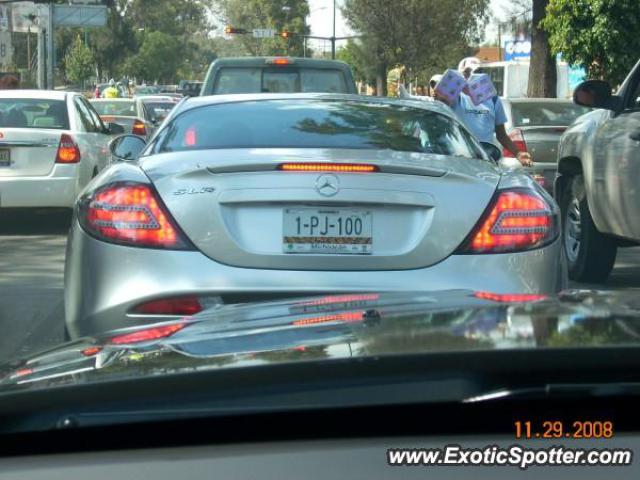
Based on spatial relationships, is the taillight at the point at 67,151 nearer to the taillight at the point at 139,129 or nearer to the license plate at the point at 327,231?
the taillight at the point at 139,129

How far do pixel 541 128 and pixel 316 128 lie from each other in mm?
9506

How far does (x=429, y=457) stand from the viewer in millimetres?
1903

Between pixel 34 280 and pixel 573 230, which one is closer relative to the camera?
pixel 34 280

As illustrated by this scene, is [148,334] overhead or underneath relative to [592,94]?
underneath

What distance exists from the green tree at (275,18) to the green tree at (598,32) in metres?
85.8

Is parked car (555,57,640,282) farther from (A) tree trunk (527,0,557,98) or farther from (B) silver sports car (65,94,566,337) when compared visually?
(A) tree trunk (527,0,557,98)

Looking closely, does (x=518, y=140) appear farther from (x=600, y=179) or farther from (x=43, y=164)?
(x=600, y=179)

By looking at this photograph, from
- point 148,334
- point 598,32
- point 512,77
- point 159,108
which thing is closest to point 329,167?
point 148,334

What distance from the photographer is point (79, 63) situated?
83000 mm

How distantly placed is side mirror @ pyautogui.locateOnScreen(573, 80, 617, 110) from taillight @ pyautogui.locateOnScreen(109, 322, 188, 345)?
544cm

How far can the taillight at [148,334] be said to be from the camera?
301 centimetres

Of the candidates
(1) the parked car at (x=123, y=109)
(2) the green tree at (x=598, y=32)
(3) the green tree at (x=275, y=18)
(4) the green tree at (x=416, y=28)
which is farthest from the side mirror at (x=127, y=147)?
(3) the green tree at (x=275, y=18)

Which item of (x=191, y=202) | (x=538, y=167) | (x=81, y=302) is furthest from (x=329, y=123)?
(x=538, y=167)

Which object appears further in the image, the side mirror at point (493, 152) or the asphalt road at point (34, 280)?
the asphalt road at point (34, 280)
